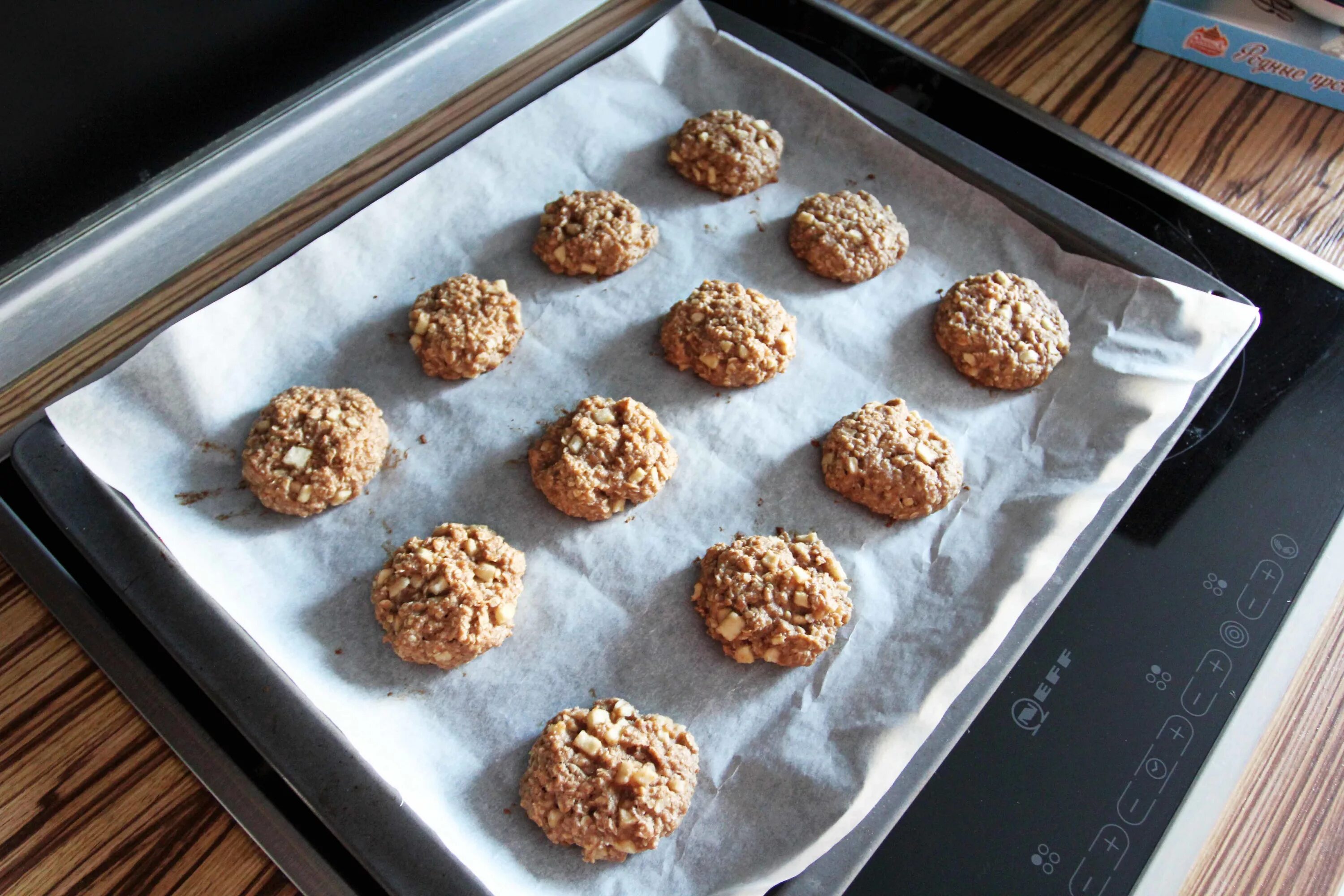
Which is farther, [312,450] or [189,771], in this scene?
[312,450]

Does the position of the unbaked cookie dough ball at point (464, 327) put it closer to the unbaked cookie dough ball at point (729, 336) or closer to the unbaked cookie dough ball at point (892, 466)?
the unbaked cookie dough ball at point (729, 336)

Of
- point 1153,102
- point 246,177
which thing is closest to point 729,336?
point 246,177

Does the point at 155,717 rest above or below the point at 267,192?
below

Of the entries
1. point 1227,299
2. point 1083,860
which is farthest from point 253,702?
point 1227,299

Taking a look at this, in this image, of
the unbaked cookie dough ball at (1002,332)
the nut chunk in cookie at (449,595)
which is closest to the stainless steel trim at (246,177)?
the nut chunk in cookie at (449,595)

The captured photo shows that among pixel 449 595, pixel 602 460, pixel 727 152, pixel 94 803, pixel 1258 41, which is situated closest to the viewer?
pixel 94 803

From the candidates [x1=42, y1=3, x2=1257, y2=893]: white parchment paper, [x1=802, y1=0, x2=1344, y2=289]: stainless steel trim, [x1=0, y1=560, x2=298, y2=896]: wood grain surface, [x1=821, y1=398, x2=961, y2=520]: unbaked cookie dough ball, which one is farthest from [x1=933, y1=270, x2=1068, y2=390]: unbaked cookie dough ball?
[x1=0, y1=560, x2=298, y2=896]: wood grain surface

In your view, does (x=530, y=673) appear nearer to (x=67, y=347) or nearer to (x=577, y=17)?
(x=67, y=347)

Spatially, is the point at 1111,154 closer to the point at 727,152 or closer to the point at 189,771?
the point at 727,152
